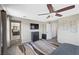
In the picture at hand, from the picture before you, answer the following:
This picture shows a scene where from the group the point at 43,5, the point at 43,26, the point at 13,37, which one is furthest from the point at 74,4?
the point at 13,37

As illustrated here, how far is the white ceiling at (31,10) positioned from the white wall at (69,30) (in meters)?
0.10

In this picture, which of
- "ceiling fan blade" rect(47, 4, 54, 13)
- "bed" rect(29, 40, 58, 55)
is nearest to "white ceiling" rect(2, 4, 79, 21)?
"ceiling fan blade" rect(47, 4, 54, 13)

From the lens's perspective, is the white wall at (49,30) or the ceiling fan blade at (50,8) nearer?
the ceiling fan blade at (50,8)

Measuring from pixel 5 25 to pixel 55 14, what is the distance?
0.86 meters

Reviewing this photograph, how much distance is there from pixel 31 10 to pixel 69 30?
0.72 m

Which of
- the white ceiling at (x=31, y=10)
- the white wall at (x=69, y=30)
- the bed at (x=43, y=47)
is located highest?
the white ceiling at (x=31, y=10)

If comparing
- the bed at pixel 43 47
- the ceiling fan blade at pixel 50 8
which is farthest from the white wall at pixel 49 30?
the ceiling fan blade at pixel 50 8

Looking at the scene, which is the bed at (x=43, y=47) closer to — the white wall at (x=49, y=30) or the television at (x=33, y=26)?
the white wall at (x=49, y=30)

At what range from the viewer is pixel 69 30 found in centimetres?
172

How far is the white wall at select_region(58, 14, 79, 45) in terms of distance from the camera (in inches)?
65.8

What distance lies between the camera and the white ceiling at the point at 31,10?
167cm

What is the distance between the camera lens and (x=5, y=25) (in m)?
1.70

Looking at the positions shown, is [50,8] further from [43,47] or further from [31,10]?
[43,47]

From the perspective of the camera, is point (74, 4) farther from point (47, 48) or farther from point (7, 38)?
point (7, 38)
